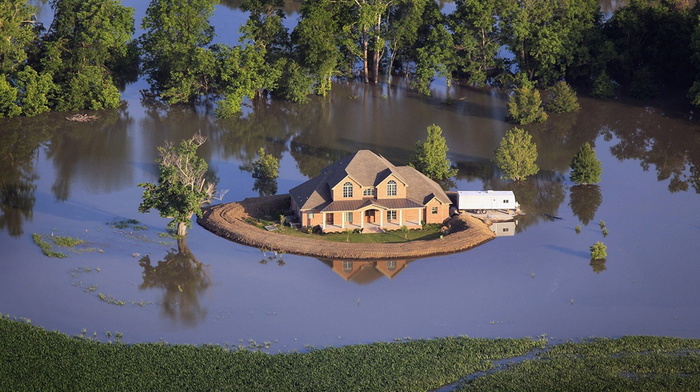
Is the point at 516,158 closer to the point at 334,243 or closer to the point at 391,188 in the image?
the point at 391,188

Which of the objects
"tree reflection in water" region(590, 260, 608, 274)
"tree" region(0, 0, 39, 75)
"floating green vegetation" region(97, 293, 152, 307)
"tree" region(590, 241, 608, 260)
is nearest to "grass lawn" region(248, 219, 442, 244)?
"tree" region(590, 241, 608, 260)

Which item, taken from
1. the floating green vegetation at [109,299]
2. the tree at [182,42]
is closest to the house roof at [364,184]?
the floating green vegetation at [109,299]

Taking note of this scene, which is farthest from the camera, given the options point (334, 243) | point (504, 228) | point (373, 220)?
point (504, 228)

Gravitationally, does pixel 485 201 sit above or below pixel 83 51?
below

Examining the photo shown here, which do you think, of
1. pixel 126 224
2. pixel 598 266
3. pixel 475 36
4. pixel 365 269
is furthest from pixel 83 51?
pixel 598 266

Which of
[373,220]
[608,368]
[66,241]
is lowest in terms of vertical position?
[608,368]

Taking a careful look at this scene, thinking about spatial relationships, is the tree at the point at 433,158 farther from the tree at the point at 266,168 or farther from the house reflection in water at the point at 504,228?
the tree at the point at 266,168
